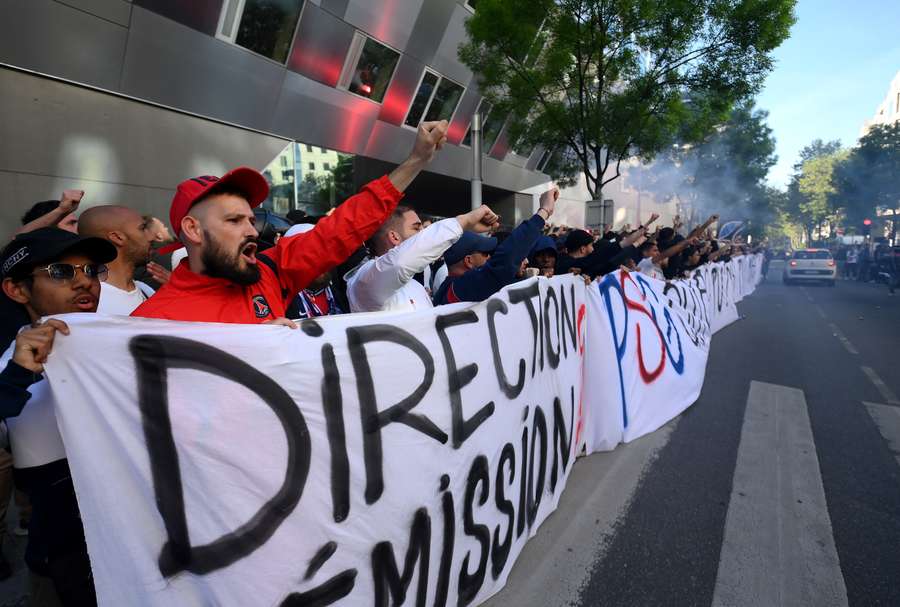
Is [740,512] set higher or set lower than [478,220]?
lower

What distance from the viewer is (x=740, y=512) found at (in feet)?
9.68

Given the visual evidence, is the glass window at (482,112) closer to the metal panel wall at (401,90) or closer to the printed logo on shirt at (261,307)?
the metal panel wall at (401,90)

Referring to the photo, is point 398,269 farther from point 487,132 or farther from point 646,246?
point 487,132

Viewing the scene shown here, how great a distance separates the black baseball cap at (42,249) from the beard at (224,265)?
0.30 metres

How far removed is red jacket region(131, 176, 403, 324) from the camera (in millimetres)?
1765

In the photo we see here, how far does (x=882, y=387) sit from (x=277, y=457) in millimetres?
6503

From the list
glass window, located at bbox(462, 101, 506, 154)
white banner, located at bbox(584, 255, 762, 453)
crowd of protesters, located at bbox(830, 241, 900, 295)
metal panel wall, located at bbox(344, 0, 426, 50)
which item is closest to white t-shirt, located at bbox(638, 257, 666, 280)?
white banner, located at bbox(584, 255, 762, 453)

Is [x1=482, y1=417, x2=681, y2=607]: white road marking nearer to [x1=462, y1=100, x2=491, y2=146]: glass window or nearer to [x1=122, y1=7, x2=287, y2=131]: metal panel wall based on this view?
[x1=122, y1=7, x2=287, y2=131]: metal panel wall

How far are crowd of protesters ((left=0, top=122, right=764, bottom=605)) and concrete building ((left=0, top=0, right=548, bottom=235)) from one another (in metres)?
5.54

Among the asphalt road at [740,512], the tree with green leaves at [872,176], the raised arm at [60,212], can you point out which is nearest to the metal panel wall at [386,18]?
the raised arm at [60,212]

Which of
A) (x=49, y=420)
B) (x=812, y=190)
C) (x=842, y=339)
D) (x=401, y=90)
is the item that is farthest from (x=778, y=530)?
(x=812, y=190)

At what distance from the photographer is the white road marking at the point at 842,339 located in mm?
7582

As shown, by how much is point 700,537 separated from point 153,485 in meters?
2.58

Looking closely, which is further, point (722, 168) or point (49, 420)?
point (722, 168)
